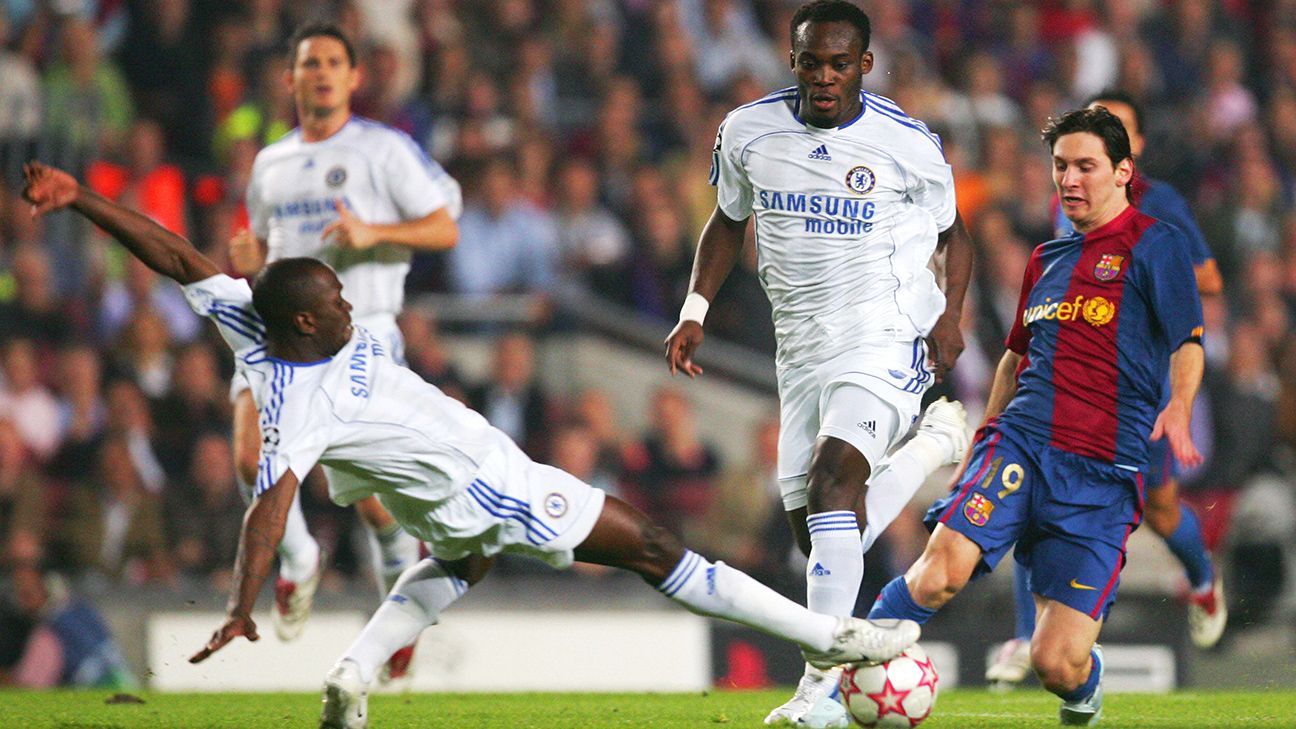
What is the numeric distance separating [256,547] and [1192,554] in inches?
190

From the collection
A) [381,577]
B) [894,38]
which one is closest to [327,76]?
[381,577]

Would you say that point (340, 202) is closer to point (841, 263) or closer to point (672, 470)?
point (841, 263)

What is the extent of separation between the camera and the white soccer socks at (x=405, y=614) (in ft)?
19.6

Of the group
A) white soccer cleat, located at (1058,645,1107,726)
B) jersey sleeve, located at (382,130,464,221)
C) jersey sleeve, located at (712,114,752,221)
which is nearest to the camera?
white soccer cleat, located at (1058,645,1107,726)

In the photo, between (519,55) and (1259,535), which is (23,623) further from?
(1259,535)

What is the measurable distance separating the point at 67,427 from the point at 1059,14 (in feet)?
30.3

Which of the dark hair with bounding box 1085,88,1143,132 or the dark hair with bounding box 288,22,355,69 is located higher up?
the dark hair with bounding box 288,22,355,69

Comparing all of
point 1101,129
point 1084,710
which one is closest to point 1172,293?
point 1101,129

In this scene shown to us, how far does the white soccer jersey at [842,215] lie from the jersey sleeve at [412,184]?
6.08 ft

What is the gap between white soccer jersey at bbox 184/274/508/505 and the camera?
18.2 ft

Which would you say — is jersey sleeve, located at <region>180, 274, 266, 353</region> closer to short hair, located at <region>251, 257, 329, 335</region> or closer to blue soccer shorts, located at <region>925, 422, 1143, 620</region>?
short hair, located at <region>251, 257, 329, 335</region>

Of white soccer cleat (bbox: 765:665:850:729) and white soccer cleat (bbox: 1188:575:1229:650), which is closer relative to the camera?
white soccer cleat (bbox: 765:665:850:729)

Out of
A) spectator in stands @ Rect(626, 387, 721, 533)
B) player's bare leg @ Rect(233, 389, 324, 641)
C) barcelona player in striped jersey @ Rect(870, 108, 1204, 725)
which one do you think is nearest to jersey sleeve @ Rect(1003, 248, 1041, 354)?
barcelona player in striped jersey @ Rect(870, 108, 1204, 725)

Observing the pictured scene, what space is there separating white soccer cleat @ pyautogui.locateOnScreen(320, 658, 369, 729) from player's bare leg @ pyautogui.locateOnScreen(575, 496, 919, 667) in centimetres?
84
